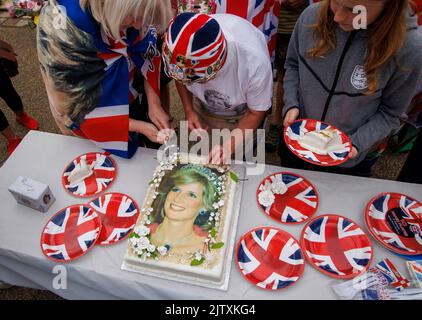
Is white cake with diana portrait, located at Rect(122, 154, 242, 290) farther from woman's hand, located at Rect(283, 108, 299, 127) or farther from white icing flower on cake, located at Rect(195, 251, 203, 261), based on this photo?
woman's hand, located at Rect(283, 108, 299, 127)

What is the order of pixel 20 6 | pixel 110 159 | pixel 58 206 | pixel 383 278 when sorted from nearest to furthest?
pixel 383 278 < pixel 58 206 < pixel 110 159 < pixel 20 6

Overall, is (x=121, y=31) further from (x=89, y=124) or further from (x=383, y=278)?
(x=383, y=278)

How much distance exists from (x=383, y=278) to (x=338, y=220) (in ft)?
0.77

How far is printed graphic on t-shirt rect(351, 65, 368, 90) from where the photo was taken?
1.19 meters

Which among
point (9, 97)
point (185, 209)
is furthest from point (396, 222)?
point (9, 97)

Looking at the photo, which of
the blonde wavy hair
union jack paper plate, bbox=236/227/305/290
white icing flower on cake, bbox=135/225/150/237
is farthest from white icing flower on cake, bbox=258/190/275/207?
the blonde wavy hair

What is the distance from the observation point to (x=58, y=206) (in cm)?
130

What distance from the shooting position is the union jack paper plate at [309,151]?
120 centimetres

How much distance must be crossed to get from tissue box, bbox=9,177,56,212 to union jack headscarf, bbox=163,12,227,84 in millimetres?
663

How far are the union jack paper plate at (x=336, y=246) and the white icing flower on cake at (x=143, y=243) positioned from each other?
0.53 m

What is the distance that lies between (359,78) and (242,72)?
0.43 metres
